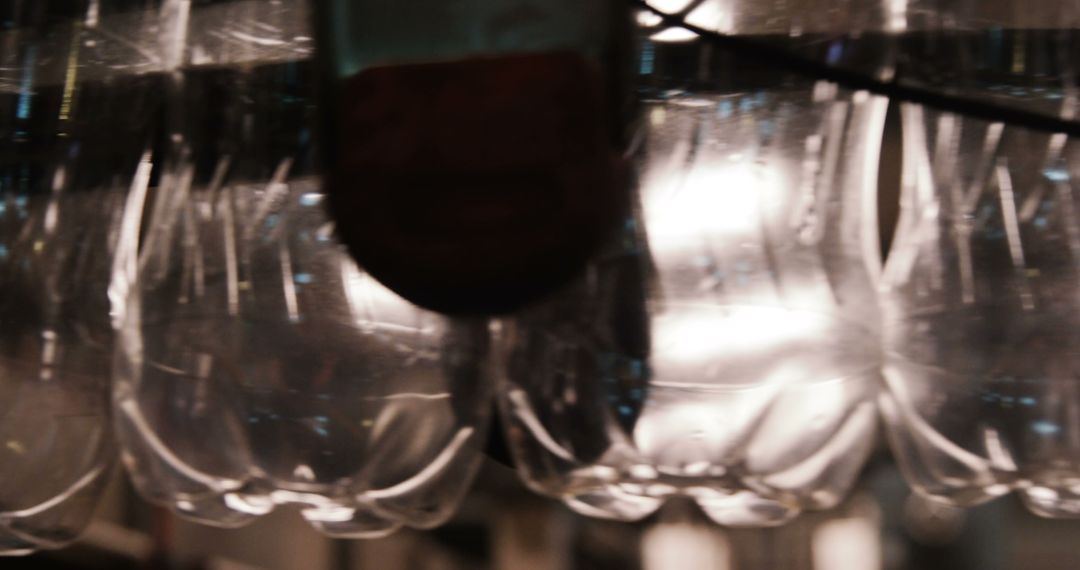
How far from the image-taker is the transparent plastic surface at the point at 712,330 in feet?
1.48

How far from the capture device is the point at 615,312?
1.53 ft

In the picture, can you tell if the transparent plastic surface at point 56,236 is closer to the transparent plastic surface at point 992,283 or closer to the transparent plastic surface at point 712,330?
the transparent plastic surface at point 712,330

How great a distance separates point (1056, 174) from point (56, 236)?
44cm

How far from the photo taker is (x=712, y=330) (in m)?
0.45

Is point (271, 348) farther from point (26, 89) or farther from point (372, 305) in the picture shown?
point (26, 89)

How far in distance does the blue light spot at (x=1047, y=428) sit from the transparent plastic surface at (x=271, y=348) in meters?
0.23

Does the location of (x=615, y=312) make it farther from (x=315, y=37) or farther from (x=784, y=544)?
(x=784, y=544)

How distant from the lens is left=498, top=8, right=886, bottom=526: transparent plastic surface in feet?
1.48

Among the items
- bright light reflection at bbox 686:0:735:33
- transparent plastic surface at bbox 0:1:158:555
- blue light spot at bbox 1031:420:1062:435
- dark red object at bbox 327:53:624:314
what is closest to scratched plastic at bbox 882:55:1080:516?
blue light spot at bbox 1031:420:1062:435

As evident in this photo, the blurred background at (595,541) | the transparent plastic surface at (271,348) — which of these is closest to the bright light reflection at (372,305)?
the transparent plastic surface at (271,348)

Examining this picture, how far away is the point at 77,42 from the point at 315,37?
28 centimetres

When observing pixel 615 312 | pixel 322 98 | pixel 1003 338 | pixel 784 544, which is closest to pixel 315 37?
pixel 322 98

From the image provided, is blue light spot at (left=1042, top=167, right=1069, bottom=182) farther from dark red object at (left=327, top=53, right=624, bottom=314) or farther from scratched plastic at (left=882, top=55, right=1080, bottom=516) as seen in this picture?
dark red object at (left=327, top=53, right=624, bottom=314)

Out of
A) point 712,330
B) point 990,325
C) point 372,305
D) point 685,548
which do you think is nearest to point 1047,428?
point 990,325
